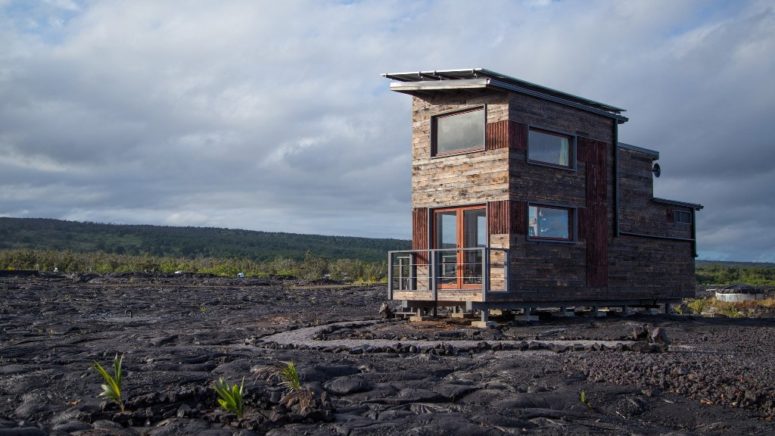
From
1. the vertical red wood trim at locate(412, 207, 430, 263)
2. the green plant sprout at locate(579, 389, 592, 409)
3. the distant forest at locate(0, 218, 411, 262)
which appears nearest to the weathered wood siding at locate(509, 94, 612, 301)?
the vertical red wood trim at locate(412, 207, 430, 263)

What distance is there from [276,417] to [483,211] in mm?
12506

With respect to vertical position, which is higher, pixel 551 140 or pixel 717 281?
pixel 551 140

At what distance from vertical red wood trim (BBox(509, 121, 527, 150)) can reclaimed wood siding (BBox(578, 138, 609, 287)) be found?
97.2 inches

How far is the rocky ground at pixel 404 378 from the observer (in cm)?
884

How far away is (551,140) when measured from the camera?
20781 millimetres

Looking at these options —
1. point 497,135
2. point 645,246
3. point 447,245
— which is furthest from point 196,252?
point 497,135

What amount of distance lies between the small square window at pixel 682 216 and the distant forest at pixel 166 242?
6321 centimetres

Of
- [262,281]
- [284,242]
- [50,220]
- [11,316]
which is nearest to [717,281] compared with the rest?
[262,281]

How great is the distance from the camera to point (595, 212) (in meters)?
21.8

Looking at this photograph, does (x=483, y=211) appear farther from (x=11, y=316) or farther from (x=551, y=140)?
(x=11, y=316)

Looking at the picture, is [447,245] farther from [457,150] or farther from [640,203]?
[640,203]

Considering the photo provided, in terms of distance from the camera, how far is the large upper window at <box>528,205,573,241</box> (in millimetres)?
20062

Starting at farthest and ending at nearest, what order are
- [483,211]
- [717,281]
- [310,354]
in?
[717,281] < [483,211] < [310,354]

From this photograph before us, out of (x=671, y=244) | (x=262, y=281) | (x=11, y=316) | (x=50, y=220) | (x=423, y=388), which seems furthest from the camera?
(x=50, y=220)
